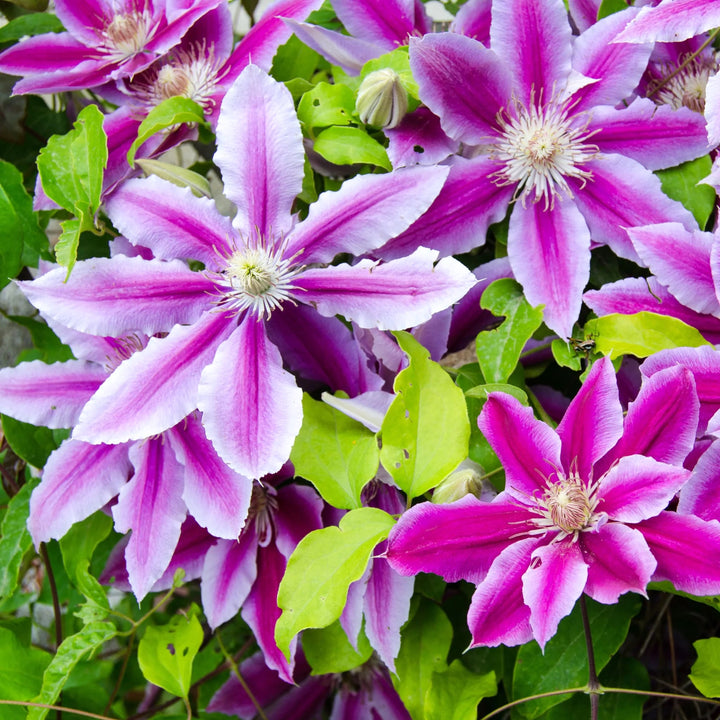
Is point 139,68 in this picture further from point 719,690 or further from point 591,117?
point 719,690

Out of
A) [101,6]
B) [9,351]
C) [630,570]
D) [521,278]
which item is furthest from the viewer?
[9,351]

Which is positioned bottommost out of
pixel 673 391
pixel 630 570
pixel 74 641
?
pixel 74 641

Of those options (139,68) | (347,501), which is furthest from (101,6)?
(347,501)

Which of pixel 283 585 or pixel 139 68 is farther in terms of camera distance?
pixel 139 68

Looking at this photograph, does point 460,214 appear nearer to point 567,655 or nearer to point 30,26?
point 567,655

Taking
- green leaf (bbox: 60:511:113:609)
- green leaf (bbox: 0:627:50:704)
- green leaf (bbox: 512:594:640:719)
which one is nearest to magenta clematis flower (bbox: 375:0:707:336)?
green leaf (bbox: 512:594:640:719)

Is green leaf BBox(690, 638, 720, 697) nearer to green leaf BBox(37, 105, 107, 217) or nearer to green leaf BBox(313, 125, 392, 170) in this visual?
green leaf BBox(313, 125, 392, 170)

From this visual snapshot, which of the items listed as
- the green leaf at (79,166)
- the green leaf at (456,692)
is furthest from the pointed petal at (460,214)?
the green leaf at (456,692)

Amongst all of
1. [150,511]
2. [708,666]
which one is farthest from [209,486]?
[708,666]
